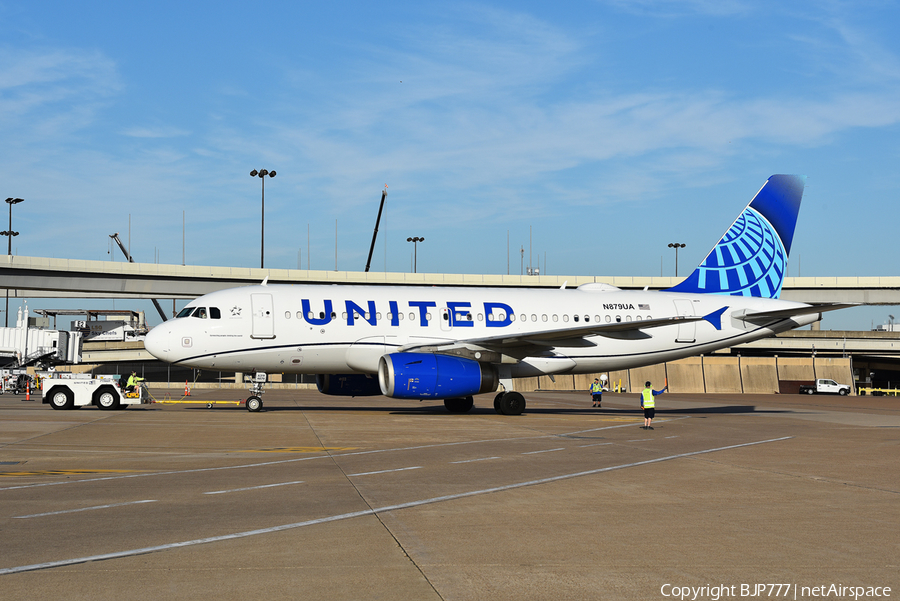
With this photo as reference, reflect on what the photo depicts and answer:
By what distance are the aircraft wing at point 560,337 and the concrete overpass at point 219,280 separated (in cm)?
4617

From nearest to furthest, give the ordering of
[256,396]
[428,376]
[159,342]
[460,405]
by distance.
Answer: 1. [428,376]
2. [159,342]
3. [256,396]
4. [460,405]

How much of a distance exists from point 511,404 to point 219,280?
49.6 m

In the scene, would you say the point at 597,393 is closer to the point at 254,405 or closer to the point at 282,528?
the point at 254,405

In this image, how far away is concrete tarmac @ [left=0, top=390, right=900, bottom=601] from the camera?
6191mm

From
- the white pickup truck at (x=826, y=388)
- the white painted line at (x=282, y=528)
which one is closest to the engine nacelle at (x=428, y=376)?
the white painted line at (x=282, y=528)

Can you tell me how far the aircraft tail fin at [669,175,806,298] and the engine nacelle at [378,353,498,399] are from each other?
1237 cm

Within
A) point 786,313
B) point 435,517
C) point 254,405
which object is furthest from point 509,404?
point 435,517

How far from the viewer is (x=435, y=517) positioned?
887 centimetres

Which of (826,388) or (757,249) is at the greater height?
(757,249)

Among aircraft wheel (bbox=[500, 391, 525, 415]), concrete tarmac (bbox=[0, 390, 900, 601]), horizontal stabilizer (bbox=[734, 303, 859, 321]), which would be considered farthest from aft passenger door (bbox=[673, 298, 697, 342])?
concrete tarmac (bbox=[0, 390, 900, 601])

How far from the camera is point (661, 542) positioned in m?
7.65

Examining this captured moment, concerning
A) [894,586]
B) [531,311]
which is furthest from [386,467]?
[531,311]

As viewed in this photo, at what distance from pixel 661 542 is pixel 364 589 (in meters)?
3.15

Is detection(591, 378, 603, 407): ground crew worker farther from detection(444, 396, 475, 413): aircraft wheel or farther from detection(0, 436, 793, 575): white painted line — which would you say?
detection(0, 436, 793, 575): white painted line
